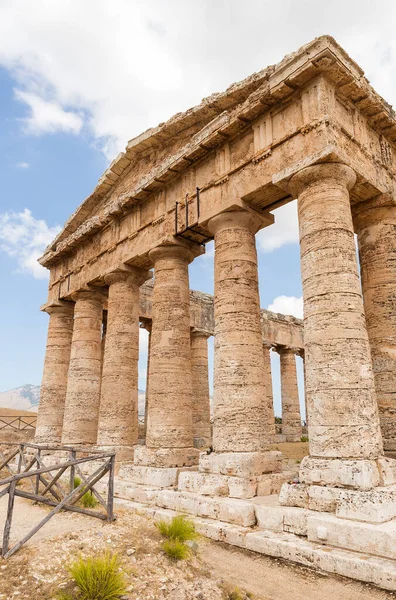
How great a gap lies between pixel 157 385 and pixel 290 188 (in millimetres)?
6281

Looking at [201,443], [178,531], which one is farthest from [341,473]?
[201,443]

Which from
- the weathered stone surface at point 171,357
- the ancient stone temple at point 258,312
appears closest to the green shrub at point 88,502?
the ancient stone temple at point 258,312

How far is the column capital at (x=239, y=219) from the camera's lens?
10.9m

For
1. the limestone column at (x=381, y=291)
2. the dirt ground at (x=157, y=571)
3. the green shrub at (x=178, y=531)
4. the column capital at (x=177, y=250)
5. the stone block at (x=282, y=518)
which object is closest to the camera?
the dirt ground at (x=157, y=571)

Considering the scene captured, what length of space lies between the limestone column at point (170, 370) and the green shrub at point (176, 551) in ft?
14.8

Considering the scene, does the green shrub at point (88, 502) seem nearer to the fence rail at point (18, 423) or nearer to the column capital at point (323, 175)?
the column capital at point (323, 175)

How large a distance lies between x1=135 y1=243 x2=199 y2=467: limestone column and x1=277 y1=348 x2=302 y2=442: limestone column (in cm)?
1759

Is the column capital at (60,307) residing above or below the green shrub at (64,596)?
above

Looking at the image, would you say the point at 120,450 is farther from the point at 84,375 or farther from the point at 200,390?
the point at 200,390

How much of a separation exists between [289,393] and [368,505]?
2290cm

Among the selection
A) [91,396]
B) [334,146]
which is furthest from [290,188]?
[91,396]

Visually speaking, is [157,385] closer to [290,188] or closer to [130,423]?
[130,423]

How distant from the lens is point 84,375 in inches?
610

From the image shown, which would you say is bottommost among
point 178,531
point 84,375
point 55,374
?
point 178,531
